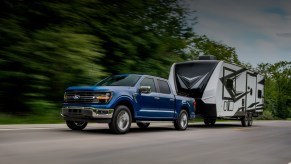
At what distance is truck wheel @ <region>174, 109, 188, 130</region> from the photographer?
15562 millimetres

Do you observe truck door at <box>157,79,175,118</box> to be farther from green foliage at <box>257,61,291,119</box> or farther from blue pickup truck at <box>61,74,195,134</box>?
green foliage at <box>257,61,291,119</box>

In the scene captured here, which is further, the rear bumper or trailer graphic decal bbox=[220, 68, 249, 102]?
trailer graphic decal bbox=[220, 68, 249, 102]

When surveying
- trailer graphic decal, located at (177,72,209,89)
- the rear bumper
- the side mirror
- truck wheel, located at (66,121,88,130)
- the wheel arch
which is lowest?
truck wheel, located at (66,121,88,130)

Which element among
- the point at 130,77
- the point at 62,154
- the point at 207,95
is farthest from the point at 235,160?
the point at 207,95

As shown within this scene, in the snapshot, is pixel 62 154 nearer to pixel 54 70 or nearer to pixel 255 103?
pixel 54 70

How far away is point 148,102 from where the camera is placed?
13406 mm

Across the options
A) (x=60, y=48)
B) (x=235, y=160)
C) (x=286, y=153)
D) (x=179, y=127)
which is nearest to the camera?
(x=235, y=160)

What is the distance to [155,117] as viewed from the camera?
13.9m

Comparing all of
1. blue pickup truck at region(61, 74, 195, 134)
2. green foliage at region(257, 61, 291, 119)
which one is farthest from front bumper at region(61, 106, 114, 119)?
green foliage at region(257, 61, 291, 119)

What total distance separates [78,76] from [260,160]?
36.8 ft

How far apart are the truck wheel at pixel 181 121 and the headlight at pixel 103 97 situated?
14.5 feet

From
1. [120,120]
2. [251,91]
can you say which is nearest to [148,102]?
[120,120]

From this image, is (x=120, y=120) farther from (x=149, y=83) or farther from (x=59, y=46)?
(x=59, y=46)

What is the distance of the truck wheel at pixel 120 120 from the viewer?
11906mm
